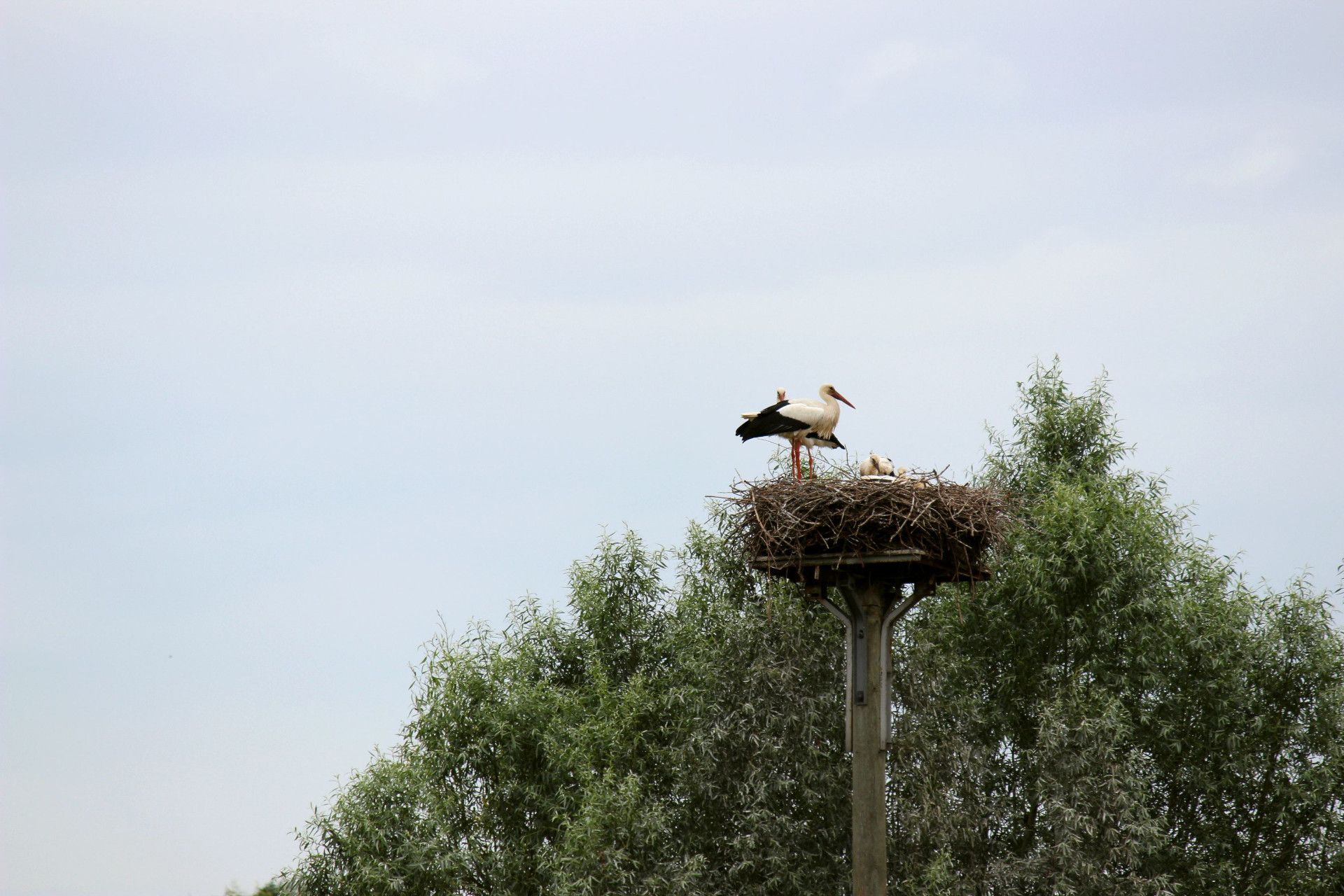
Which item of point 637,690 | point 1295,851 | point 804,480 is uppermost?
point 804,480

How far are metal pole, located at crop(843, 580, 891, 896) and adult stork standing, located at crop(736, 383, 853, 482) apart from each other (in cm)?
139

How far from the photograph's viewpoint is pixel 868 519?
12.7 m

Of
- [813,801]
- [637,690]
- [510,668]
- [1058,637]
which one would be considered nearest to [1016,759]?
[1058,637]

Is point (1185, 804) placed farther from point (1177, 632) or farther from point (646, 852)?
point (646, 852)

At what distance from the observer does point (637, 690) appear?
58.3ft

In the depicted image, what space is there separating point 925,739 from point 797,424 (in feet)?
13.3

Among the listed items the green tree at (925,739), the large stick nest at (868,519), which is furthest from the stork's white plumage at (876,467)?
the green tree at (925,739)

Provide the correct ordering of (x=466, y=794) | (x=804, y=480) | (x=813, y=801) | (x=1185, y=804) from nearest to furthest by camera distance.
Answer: (x=804, y=480) < (x=813, y=801) < (x=1185, y=804) < (x=466, y=794)

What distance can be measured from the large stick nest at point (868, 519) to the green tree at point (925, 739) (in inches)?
129

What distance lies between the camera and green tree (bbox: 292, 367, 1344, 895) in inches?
623

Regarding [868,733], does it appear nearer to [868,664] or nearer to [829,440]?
[868,664]

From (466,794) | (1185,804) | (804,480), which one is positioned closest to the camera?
(804,480)

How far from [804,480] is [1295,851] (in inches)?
297

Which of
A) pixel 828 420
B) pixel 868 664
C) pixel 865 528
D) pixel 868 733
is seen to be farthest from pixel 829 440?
pixel 868 733
